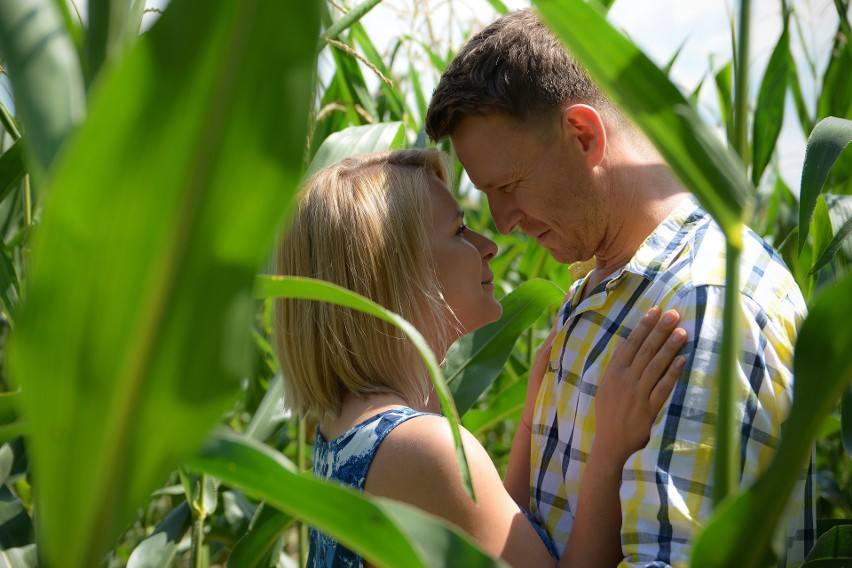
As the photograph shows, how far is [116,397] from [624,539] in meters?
0.62

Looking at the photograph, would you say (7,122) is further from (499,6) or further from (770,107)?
(770,107)

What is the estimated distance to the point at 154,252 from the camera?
287 mm

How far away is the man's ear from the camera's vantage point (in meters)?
1.07

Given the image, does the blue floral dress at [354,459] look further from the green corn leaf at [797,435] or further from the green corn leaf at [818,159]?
the green corn leaf at [797,435]

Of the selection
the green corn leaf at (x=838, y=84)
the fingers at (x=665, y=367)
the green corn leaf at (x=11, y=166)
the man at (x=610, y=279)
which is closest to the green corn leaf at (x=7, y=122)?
the green corn leaf at (x=11, y=166)

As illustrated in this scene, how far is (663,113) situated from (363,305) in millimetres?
155

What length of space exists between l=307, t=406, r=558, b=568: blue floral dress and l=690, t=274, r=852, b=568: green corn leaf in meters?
0.57

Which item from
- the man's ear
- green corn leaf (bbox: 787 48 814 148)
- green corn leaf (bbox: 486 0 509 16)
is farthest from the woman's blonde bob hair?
green corn leaf (bbox: 787 48 814 148)

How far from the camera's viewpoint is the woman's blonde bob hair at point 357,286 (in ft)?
3.43

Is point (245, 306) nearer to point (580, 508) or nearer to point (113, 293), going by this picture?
point (113, 293)

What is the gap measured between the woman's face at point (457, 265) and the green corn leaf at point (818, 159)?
0.52 metres

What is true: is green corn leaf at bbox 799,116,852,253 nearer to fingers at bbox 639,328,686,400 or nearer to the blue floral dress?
fingers at bbox 639,328,686,400

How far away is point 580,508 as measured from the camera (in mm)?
854

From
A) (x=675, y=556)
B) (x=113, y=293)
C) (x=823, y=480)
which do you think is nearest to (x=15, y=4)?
(x=113, y=293)
